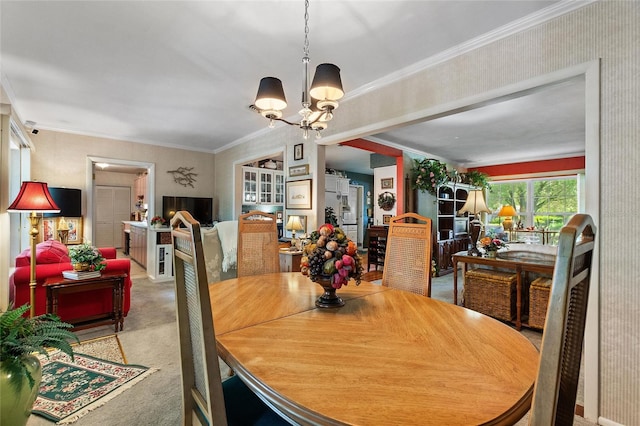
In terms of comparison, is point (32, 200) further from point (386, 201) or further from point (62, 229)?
point (386, 201)

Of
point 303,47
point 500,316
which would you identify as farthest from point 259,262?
point 500,316

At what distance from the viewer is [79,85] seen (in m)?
3.22

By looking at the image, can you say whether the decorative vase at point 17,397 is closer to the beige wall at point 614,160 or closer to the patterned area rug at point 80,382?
the patterned area rug at point 80,382

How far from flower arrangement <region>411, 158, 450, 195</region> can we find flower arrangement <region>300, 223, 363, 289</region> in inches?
184

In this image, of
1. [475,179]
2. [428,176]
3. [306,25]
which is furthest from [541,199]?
[306,25]

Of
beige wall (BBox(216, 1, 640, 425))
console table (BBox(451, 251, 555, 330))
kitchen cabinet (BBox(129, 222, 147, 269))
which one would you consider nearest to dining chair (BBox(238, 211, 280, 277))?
beige wall (BBox(216, 1, 640, 425))

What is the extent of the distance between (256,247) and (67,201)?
4.09 meters

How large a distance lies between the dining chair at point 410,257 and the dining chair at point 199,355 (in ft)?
4.09

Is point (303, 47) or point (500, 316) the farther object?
point (500, 316)

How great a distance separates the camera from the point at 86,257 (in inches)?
112

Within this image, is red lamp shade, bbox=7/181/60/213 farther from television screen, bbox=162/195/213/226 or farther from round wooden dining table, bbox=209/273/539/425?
television screen, bbox=162/195/213/226

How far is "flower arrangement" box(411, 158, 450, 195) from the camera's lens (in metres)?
5.80

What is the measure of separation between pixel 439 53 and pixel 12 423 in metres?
3.43

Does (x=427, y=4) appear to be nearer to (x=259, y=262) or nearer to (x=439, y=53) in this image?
(x=439, y=53)
